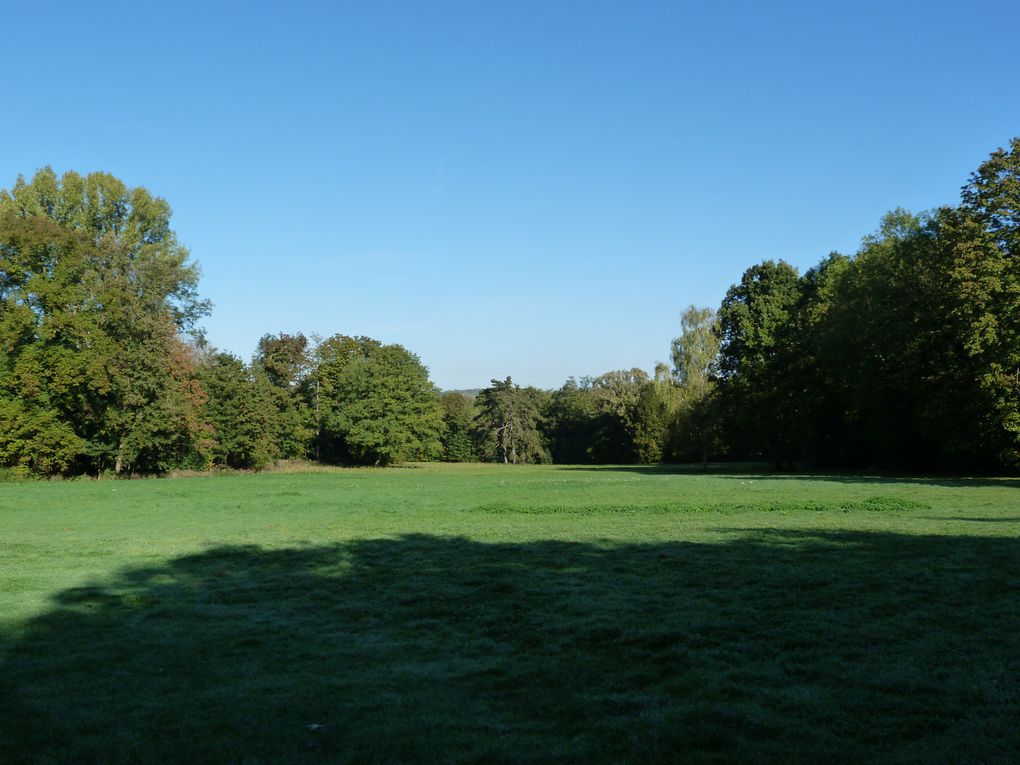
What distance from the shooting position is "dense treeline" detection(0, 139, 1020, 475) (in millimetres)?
37688

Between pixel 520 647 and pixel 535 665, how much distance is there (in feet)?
2.11

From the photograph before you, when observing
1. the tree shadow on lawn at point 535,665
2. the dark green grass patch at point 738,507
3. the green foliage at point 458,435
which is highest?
the green foliage at point 458,435

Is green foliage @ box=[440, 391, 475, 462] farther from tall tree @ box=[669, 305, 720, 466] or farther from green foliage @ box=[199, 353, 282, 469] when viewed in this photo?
green foliage @ box=[199, 353, 282, 469]

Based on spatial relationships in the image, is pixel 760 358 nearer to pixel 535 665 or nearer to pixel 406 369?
pixel 406 369

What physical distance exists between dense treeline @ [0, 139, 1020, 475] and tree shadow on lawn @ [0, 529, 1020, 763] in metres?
31.6

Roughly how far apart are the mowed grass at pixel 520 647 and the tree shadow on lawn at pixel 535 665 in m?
0.03

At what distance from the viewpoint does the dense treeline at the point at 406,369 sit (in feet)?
124

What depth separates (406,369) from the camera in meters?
74.9

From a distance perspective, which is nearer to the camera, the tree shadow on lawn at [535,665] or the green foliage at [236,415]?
the tree shadow on lawn at [535,665]

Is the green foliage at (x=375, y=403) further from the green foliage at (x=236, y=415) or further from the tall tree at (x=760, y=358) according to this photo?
the tall tree at (x=760, y=358)

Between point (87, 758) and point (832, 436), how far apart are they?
5783cm

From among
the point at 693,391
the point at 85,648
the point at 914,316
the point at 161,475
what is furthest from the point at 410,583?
the point at 693,391

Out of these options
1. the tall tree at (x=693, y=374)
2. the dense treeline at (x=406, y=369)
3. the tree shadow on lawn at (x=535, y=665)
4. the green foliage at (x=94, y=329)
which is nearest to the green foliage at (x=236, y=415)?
the dense treeline at (x=406, y=369)

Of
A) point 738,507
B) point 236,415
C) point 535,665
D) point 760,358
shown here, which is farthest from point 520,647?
point 760,358
